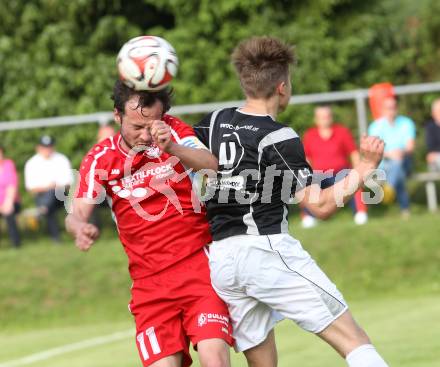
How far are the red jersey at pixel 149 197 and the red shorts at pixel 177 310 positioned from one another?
75mm

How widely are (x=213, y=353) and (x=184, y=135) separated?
1.12 metres

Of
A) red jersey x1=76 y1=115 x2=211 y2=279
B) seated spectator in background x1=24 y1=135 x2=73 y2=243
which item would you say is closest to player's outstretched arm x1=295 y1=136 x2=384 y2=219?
red jersey x1=76 y1=115 x2=211 y2=279

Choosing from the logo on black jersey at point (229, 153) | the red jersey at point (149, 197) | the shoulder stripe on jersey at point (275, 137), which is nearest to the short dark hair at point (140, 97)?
the red jersey at point (149, 197)

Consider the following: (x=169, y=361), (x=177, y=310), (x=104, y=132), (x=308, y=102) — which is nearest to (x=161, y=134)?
(x=177, y=310)

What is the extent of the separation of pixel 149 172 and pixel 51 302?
7.92 meters

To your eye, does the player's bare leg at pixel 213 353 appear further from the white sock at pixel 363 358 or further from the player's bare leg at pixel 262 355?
the white sock at pixel 363 358

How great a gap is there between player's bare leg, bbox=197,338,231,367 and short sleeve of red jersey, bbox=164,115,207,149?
100 cm

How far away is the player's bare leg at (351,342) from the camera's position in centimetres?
522

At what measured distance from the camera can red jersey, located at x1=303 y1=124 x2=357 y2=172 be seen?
527 inches

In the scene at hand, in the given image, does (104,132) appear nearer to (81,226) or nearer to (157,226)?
(157,226)

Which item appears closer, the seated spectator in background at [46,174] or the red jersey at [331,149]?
the red jersey at [331,149]

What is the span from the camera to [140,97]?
220 inches

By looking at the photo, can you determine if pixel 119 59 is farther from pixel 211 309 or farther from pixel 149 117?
pixel 211 309

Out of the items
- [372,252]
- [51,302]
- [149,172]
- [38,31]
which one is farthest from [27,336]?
[38,31]
